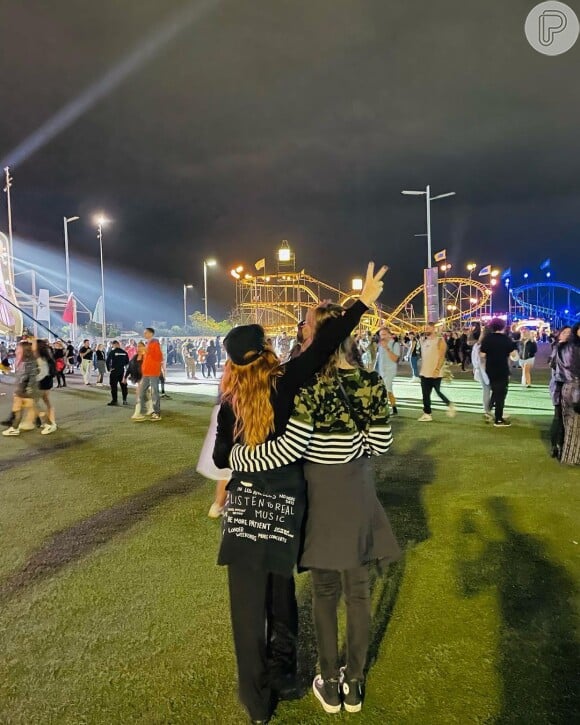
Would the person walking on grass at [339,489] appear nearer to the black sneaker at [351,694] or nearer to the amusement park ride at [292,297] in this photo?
the black sneaker at [351,694]

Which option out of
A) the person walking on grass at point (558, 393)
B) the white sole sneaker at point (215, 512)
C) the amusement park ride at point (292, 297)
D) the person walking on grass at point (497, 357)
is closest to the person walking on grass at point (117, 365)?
the person walking on grass at point (497, 357)

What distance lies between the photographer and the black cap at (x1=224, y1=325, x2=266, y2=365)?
8.27 ft

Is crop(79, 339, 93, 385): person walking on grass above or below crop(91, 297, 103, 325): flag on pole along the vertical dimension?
below

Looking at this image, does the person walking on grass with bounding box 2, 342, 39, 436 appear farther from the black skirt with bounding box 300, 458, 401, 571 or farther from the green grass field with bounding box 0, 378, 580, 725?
the black skirt with bounding box 300, 458, 401, 571

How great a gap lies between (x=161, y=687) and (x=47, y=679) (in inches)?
25.0

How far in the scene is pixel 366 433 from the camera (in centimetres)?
265

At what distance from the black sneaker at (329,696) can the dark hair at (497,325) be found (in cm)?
819

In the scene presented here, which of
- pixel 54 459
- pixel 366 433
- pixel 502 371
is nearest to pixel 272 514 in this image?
pixel 366 433

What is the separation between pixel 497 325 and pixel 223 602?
25.6ft

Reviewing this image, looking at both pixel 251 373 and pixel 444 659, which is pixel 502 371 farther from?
pixel 251 373

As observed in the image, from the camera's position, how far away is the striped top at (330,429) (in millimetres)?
2449

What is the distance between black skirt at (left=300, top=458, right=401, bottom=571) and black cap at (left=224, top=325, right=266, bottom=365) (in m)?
0.57

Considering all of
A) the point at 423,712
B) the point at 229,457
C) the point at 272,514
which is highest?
the point at 229,457

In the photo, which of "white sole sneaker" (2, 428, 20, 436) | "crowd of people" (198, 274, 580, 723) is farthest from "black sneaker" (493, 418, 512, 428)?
"white sole sneaker" (2, 428, 20, 436)
